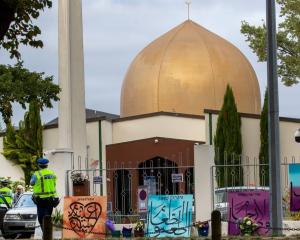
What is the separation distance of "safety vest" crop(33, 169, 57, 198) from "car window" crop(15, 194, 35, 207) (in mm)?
6824

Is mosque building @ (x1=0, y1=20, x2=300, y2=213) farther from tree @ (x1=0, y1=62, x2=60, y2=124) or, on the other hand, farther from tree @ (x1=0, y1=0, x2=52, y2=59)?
tree @ (x1=0, y1=0, x2=52, y2=59)

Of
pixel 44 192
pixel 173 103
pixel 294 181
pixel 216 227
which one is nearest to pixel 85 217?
pixel 44 192

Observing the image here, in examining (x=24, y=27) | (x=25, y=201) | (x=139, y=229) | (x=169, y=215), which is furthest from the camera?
(x=25, y=201)

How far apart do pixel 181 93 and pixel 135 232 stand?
30.8 m

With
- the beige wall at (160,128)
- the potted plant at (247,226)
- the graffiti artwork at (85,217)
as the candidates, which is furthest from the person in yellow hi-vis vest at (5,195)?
the beige wall at (160,128)

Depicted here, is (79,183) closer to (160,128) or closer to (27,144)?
→ (160,128)

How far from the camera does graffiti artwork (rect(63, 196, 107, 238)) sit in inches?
893

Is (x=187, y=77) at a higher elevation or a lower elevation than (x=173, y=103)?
higher

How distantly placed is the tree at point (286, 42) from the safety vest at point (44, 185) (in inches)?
751

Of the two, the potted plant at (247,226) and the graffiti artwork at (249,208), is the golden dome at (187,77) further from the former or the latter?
the potted plant at (247,226)

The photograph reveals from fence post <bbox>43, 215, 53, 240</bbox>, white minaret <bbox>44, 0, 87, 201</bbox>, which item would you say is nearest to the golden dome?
white minaret <bbox>44, 0, 87, 201</bbox>

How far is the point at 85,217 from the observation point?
22.8 metres

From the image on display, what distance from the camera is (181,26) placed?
190ft

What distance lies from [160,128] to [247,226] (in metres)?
25.4
